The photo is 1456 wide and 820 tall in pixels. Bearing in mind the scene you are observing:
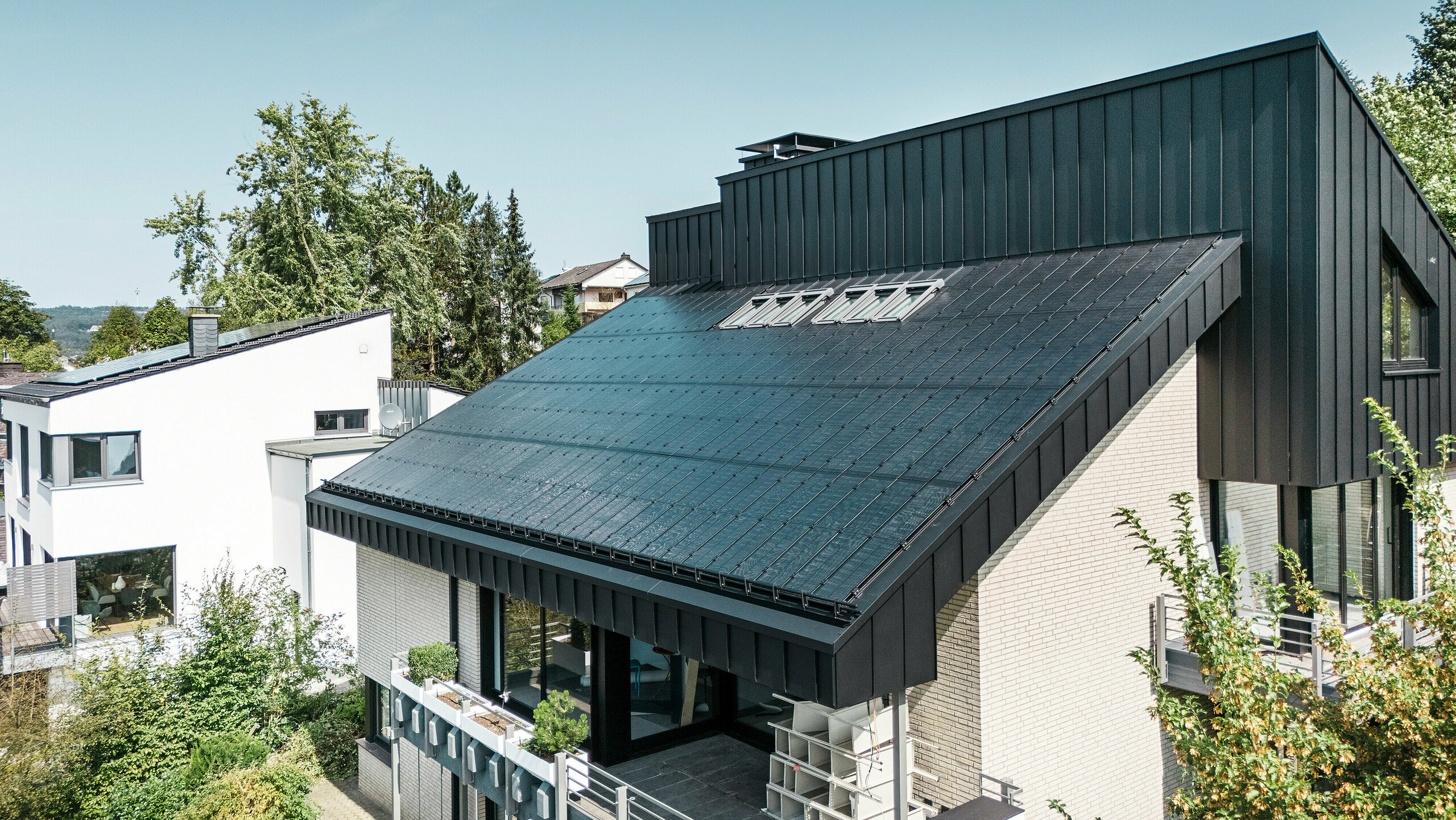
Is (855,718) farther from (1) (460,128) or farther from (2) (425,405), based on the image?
(1) (460,128)

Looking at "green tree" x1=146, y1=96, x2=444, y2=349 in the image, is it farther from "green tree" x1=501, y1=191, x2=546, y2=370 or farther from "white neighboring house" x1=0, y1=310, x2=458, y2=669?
"white neighboring house" x1=0, y1=310, x2=458, y2=669

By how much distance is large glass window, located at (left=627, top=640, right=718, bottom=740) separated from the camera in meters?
11.8

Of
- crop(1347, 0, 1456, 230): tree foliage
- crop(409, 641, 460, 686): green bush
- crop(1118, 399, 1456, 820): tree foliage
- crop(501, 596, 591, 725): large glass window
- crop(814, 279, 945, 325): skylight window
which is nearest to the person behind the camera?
crop(1118, 399, 1456, 820): tree foliage

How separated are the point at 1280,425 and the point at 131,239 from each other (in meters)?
58.2

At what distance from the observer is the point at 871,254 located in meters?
15.6

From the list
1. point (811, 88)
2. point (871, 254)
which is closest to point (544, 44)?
point (811, 88)

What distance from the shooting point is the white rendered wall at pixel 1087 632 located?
347 inches

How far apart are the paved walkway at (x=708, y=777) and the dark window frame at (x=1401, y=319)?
8.96m

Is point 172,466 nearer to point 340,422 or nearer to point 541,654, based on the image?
point 340,422

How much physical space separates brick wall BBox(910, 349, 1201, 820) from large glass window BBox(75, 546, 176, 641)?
65.3 ft


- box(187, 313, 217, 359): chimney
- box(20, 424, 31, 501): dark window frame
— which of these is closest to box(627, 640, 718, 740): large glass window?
box(187, 313, 217, 359): chimney

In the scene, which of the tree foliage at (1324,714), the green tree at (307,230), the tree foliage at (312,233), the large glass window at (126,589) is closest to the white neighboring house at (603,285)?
the tree foliage at (312,233)

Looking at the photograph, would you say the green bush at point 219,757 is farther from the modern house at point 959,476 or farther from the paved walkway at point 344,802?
the modern house at point 959,476

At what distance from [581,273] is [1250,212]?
311ft
